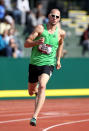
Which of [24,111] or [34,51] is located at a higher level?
[34,51]

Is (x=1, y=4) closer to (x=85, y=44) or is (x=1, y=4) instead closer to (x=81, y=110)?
(x=85, y=44)

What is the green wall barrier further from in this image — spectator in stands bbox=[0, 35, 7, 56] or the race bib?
the race bib

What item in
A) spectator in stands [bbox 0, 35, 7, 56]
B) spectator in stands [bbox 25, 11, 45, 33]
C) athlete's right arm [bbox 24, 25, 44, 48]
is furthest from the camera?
spectator in stands [bbox 25, 11, 45, 33]

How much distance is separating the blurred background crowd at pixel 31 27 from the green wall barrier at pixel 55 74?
2.97 ft

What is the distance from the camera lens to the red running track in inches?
374

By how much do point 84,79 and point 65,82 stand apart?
714 millimetres

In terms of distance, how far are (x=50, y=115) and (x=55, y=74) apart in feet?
13.8

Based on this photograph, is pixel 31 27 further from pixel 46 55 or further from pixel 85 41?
pixel 46 55

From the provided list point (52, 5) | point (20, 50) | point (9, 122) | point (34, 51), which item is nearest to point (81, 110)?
point (9, 122)

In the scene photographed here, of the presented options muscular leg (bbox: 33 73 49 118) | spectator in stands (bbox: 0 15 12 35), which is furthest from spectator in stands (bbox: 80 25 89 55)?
muscular leg (bbox: 33 73 49 118)

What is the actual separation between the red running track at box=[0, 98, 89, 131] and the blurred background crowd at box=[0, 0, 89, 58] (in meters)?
2.63

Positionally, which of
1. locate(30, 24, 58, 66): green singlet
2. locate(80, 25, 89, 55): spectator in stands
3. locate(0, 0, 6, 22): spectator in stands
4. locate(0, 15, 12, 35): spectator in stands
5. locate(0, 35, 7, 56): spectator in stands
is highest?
locate(30, 24, 58, 66): green singlet

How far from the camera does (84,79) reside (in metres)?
16.0

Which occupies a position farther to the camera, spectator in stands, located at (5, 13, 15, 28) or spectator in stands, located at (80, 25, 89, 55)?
spectator in stands, located at (80, 25, 89, 55)
